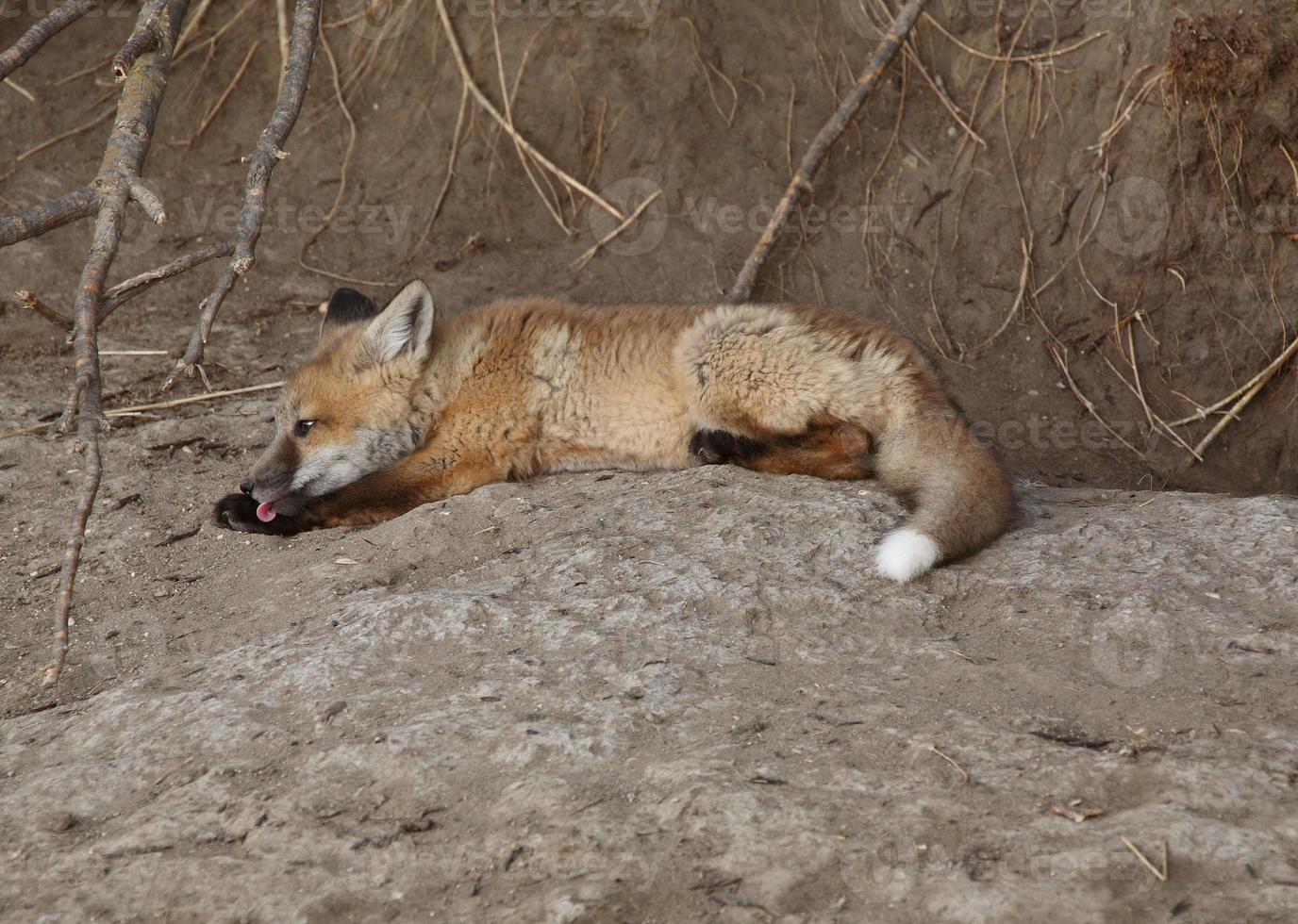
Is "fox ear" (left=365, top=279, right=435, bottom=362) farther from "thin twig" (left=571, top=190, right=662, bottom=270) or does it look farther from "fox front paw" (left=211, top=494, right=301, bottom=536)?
"thin twig" (left=571, top=190, right=662, bottom=270)

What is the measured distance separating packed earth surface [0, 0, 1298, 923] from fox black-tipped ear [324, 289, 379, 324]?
0.80m

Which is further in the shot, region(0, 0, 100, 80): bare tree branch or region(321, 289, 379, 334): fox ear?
region(321, 289, 379, 334): fox ear

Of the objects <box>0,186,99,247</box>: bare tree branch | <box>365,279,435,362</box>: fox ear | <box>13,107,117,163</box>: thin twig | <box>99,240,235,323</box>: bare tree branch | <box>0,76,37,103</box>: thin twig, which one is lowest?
<box>365,279,435,362</box>: fox ear

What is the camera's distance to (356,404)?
5.08 metres

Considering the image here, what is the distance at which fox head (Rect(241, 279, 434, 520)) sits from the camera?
497 cm

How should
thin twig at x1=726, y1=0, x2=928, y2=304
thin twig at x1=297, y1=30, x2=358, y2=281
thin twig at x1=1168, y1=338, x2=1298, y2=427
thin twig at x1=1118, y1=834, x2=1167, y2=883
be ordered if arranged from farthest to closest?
thin twig at x1=297, y1=30, x2=358, y2=281, thin twig at x1=726, y1=0, x2=928, y2=304, thin twig at x1=1168, y1=338, x2=1298, y2=427, thin twig at x1=1118, y1=834, x2=1167, y2=883

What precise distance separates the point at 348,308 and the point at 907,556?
313 centimetres

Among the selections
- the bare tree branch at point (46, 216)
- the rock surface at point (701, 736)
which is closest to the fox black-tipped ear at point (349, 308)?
the rock surface at point (701, 736)

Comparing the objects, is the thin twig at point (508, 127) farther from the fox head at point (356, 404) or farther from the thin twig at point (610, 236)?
the fox head at point (356, 404)

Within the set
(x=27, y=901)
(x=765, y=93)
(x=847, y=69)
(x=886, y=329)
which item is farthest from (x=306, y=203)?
(x=27, y=901)

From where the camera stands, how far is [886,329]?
5020mm

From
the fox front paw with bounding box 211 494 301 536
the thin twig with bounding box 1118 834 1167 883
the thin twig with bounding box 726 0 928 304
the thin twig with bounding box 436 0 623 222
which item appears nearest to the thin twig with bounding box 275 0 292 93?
the thin twig with bounding box 436 0 623 222

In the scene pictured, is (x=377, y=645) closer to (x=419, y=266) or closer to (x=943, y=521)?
(x=943, y=521)

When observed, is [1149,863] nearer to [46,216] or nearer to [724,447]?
[724,447]
